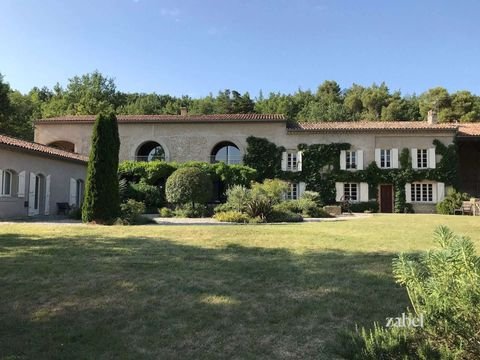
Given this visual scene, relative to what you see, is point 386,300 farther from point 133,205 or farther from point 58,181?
point 58,181

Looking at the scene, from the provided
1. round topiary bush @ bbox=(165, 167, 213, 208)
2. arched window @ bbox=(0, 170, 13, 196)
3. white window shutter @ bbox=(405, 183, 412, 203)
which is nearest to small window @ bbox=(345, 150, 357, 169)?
white window shutter @ bbox=(405, 183, 412, 203)

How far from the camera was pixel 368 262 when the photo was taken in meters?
6.50

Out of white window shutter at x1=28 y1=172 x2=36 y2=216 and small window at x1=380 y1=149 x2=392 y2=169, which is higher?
small window at x1=380 y1=149 x2=392 y2=169

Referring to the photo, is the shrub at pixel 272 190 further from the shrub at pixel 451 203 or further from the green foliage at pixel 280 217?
the shrub at pixel 451 203

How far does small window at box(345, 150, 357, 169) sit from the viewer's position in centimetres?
2738

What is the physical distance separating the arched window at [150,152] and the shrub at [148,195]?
620 cm

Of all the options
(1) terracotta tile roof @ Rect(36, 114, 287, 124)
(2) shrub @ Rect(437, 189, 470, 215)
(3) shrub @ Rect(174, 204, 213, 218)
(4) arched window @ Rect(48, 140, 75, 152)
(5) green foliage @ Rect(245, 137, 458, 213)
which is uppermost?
(1) terracotta tile roof @ Rect(36, 114, 287, 124)

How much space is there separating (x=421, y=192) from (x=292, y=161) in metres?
8.73

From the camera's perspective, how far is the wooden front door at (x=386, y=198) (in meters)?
27.1

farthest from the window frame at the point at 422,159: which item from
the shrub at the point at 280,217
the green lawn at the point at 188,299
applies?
the green lawn at the point at 188,299

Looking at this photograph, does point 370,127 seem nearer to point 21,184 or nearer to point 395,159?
point 395,159

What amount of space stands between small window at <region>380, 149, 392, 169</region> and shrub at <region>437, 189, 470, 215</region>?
13.2 ft

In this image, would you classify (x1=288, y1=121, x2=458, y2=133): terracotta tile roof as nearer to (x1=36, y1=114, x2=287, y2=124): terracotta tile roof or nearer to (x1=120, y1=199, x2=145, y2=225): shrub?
(x1=36, y1=114, x2=287, y2=124): terracotta tile roof

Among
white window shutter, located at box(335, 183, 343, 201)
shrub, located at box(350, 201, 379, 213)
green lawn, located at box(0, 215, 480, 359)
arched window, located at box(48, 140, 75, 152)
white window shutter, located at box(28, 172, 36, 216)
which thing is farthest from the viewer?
arched window, located at box(48, 140, 75, 152)
